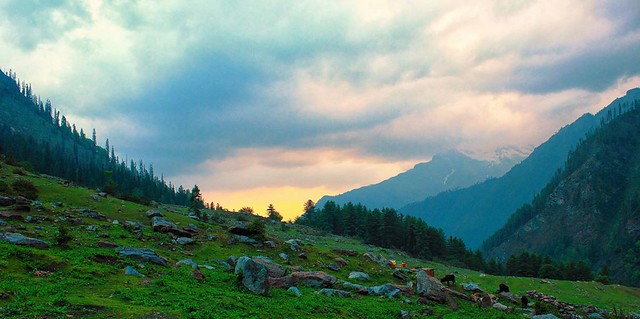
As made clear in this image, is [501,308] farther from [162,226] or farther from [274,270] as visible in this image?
[162,226]

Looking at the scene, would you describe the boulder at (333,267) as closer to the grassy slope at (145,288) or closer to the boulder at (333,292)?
the grassy slope at (145,288)

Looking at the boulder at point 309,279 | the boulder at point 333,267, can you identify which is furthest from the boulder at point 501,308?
the boulder at point 333,267

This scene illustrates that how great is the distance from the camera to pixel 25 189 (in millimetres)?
50500

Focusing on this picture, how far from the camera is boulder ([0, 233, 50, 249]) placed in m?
30.5

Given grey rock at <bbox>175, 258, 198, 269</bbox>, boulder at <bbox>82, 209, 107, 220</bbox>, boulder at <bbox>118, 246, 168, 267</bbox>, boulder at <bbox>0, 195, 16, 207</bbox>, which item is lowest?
grey rock at <bbox>175, 258, 198, 269</bbox>

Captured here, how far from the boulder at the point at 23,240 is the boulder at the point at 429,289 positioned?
104 feet

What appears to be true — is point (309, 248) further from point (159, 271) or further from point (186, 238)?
point (159, 271)

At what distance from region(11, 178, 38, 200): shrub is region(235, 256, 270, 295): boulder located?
108ft

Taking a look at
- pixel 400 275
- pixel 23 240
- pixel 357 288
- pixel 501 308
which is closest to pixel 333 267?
pixel 400 275

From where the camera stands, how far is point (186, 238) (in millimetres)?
A: 45312

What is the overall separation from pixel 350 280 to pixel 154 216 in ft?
86.4

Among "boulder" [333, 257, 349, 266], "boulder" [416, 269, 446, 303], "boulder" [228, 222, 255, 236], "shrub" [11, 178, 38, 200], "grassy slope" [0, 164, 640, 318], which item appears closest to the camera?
"grassy slope" [0, 164, 640, 318]

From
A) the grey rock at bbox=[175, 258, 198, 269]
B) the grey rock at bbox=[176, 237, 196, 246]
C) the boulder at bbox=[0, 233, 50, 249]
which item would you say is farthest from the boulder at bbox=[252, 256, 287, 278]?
the boulder at bbox=[0, 233, 50, 249]

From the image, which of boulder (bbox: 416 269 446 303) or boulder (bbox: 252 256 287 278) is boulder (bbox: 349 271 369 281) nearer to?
boulder (bbox: 416 269 446 303)
